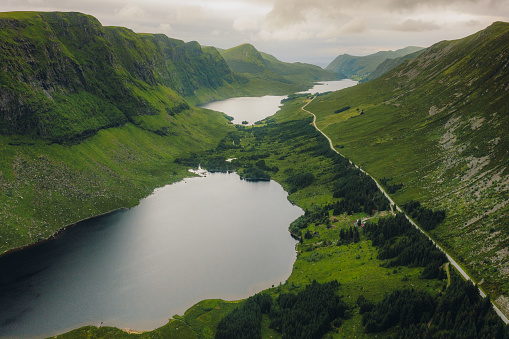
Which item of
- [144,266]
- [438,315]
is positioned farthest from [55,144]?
[438,315]

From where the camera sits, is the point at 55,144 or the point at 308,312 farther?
the point at 55,144

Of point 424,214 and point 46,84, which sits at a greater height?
point 46,84

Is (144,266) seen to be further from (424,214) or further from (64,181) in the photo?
(424,214)

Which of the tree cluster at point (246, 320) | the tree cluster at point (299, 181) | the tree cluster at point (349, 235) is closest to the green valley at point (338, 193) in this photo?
the tree cluster at point (246, 320)

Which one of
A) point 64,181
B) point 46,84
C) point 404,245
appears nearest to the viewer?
point 404,245

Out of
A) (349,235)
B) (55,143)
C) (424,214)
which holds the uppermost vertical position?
(55,143)

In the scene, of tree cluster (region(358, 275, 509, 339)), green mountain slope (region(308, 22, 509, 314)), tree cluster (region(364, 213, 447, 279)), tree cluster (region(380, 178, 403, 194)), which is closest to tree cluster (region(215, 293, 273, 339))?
tree cluster (region(358, 275, 509, 339))
